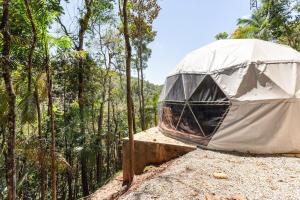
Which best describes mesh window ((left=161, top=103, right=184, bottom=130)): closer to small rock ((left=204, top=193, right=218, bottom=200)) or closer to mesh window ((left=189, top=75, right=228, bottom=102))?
mesh window ((left=189, top=75, right=228, bottom=102))

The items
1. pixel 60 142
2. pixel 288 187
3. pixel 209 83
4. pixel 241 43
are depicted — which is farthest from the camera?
pixel 60 142

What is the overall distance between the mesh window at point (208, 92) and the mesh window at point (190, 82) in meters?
0.14

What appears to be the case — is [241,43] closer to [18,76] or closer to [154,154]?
[154,154]

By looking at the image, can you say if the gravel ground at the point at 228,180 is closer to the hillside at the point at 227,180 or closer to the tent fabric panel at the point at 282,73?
the hillside at the point at 227,180

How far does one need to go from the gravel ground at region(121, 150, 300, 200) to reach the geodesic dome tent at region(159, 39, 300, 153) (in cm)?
70

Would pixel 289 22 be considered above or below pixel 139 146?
above

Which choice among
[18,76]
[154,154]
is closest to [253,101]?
[154,154]

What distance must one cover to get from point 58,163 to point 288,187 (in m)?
6.28

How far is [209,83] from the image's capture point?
7.77 meters

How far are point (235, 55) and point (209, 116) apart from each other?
203 centimetres

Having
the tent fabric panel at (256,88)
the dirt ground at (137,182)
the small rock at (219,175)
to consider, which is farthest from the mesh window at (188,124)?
the small rock at (219,175)

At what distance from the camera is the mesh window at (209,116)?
23.8 feet

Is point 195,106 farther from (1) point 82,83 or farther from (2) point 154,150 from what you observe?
(1) point 82,83

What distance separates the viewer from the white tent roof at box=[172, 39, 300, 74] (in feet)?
24.4
